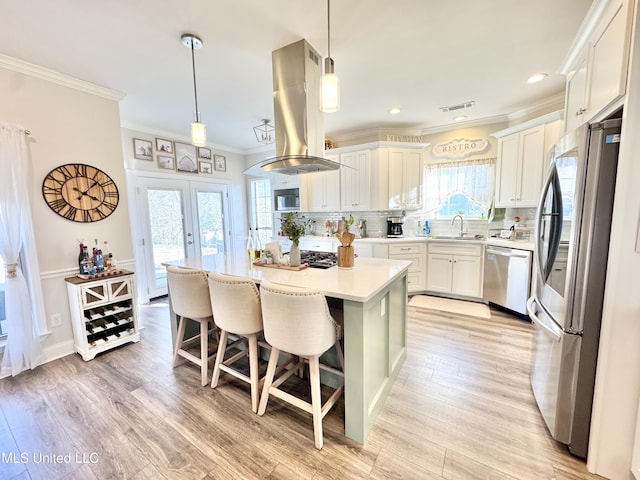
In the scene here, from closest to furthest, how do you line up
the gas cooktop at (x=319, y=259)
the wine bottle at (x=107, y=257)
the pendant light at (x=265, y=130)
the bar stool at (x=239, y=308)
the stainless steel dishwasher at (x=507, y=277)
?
the bar stool at (x=239, y=308), the gas cooktop at (x=319, y=259), the wine bottle at (x=107, y=257), the stainless steel dishwasher at (x=507, y=277), the pendant light at (x=265, y=130)

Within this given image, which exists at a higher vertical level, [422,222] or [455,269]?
[422,222]

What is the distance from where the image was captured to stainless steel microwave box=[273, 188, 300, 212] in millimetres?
5082

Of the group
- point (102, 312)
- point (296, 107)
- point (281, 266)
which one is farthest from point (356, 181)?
point (102, 312)

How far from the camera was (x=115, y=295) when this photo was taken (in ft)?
9.18

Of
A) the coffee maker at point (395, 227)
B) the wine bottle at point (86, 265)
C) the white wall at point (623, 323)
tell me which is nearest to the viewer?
the white wall at point (623, 323)

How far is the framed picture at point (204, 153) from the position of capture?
4922 mm

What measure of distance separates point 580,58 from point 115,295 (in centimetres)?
437

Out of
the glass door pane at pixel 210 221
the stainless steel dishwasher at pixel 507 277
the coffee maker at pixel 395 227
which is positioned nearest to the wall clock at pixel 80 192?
the glass door pane at pixel 210 221

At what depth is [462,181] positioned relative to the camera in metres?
4.25

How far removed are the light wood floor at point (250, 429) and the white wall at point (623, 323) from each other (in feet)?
0.84

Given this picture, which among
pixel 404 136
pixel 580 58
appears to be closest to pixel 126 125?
pixel 404 136

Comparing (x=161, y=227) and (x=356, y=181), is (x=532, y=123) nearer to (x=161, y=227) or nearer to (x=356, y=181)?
(x=356, y=181)

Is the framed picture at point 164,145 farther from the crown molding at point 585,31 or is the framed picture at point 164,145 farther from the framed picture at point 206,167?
the crown molding at point 585,31

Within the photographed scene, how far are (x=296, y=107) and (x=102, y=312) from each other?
2870mm
